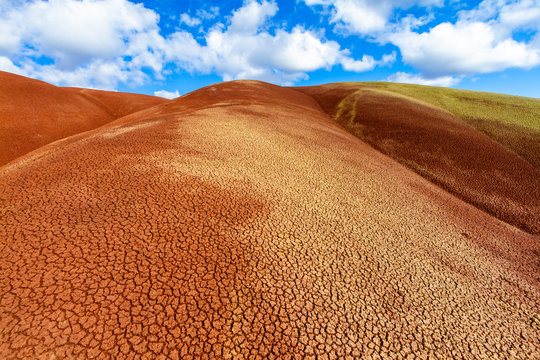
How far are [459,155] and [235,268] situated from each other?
333 inches

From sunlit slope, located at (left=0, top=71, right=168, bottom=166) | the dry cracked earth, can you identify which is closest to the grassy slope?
the dry cracked earth

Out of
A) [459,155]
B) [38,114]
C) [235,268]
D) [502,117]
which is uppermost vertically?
[502,117]

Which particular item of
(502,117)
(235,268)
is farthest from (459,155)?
(235,268)

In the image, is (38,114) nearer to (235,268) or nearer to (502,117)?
(235,268)

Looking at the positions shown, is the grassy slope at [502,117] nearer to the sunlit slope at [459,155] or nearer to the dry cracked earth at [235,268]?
the sunlit slope at [459,155]

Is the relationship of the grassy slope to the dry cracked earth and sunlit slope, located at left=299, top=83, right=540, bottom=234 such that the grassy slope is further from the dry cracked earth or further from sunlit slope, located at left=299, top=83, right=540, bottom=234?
the dry cracked earth

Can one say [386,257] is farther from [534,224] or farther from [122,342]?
[534,224]

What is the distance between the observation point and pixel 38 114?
11547 mm

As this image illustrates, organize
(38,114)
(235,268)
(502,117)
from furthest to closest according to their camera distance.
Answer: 1. (502,117)
2. (38,114)
3. (235,268)

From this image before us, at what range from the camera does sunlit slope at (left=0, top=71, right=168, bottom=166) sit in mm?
9461

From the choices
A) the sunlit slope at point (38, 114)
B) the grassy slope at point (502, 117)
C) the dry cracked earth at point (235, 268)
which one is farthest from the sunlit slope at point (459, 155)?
the sunlit slope at point (38, 114)

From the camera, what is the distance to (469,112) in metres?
12.9

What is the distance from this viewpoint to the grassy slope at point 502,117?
28.5 ft

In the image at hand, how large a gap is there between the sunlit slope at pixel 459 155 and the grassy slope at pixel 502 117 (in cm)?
17
